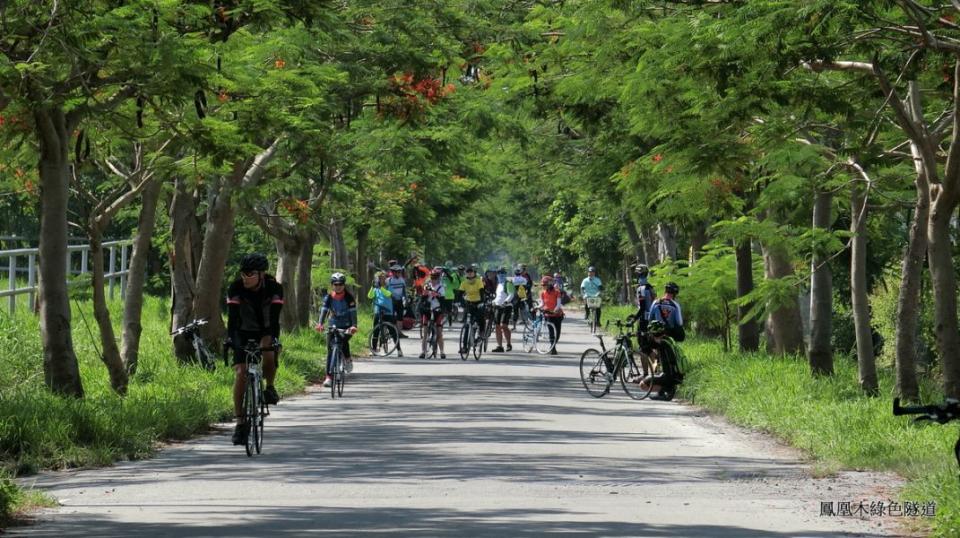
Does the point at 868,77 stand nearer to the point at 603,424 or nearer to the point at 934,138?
the point at 934,138

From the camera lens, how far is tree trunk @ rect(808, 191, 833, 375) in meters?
20.4

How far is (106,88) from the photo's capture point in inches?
684

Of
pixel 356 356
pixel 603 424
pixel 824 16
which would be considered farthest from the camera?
pixel 356 356

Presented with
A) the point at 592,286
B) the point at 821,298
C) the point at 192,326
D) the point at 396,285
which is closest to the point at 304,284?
the point at 396,285

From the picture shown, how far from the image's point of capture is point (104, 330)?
2019 centimetres

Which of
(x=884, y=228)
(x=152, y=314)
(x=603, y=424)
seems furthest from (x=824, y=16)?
(x=152, y=314)

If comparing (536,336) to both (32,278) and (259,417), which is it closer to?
(32,278)

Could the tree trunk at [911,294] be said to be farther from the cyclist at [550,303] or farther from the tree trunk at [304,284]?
the tree trunk at [304,284]

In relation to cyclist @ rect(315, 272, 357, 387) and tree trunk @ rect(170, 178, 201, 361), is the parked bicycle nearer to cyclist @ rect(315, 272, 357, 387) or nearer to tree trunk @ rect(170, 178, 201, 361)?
cyclist @ rect(315, 272, 357, 387)

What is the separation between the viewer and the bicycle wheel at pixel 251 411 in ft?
48.2

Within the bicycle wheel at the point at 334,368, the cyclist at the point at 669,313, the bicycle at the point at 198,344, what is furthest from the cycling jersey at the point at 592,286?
the bicycle wheel at the point at 334,368

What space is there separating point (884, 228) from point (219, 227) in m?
10.6

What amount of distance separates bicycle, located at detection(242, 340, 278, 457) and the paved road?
0.59ft

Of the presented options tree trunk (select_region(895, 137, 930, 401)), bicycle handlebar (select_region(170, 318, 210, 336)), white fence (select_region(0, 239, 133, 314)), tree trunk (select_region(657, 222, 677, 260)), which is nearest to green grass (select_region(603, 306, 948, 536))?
tree trunk (select_region(895, 137, 930, 401))
